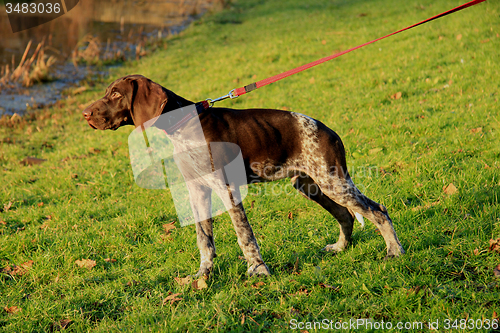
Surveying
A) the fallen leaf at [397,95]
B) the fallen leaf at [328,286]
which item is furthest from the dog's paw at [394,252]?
the fallen leaf at [397,95]

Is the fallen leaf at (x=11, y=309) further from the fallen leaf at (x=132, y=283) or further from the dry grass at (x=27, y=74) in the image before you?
the dry grass at (x=27, y=74)

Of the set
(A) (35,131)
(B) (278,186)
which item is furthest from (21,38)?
(B) (278,186)

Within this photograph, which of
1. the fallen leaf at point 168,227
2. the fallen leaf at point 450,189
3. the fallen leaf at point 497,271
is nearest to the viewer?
the fallen leaf at point 497,271

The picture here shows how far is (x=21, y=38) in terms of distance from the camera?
59.5ft

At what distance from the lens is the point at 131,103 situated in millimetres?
3490

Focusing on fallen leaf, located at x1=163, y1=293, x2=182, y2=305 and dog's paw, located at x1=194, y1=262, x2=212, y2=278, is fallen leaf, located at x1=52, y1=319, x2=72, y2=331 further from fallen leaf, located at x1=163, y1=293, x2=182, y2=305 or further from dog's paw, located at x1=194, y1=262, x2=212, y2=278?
dog's paw, located at x1=194, y1=262, x2=212, y2=278

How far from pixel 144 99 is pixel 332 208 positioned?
220 cm

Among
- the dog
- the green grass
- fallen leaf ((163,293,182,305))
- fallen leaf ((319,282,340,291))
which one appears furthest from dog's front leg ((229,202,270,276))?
fallen leaf ((163,293,182,305))

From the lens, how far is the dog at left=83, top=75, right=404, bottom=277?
355cm

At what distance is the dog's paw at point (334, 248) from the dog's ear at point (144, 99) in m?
2.22

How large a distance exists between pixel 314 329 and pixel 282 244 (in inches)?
54.0

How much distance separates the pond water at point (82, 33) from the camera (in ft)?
42.8

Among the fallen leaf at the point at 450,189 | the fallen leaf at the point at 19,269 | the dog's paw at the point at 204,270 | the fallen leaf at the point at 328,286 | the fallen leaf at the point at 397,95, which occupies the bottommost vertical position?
the fallen leaf at the point at 19,269

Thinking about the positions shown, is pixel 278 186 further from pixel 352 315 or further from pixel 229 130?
pixel 352 315
